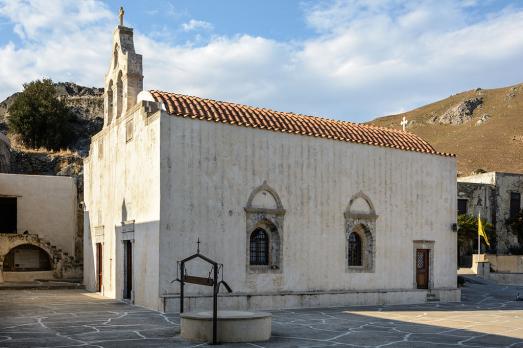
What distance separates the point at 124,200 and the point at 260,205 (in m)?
4.53

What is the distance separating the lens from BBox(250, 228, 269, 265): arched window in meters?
17.4

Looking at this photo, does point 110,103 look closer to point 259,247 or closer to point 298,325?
point 259,247

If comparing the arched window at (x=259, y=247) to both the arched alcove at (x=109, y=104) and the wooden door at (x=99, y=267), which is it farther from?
the arched alcove at (x=109, y=104)

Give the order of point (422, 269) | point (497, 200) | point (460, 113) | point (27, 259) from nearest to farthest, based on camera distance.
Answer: point (422, 269), point (27, 259), point (497, 200), point (460, 113)

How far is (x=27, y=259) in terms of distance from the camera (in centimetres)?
2742

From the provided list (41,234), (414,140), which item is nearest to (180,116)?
(414,140)

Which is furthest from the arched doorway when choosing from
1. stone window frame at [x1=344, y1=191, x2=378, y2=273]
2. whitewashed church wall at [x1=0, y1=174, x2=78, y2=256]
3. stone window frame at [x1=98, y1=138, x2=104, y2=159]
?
stone window frame at [x1=344, y1=191, x2=378, y2=273]

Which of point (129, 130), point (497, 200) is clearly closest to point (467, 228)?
point (497, 200)

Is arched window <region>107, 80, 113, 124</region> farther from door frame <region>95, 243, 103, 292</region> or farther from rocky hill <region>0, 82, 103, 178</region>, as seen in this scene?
rocky hill <region>0, 82, 103, 178</region>

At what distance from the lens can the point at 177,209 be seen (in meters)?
15.8

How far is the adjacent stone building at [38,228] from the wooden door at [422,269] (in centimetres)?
1525

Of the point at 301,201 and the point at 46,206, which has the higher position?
the point at 301,201

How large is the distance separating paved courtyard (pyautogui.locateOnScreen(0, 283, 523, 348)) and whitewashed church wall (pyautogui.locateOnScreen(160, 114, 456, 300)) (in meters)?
1.31

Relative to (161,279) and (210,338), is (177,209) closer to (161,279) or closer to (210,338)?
(161,279)
